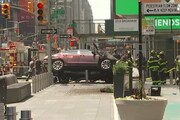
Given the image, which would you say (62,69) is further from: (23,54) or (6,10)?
(23,54)

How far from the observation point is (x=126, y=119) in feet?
31.6

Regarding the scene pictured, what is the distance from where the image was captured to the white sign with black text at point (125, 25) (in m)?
27.0

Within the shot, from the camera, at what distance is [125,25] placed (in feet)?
89.1

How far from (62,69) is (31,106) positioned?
1352cm

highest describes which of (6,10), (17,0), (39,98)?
(17,0)

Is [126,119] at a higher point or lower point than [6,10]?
lower

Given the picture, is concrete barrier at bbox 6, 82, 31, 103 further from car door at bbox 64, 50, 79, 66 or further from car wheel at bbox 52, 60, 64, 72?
car door at bbox 64, 50, 79, 66

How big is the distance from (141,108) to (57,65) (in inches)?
770

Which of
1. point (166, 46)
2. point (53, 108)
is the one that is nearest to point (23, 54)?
point (166, 46)

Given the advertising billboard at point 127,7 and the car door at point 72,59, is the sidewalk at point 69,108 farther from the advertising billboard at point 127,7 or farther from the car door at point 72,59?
the advertising billboard at point 127,7

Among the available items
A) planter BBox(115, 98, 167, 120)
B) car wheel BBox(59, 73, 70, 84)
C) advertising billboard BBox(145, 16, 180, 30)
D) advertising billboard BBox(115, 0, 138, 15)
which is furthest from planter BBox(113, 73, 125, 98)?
advertising billboard BBox(115, 0, 138, 15)

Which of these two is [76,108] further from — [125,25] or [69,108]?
[125,25]

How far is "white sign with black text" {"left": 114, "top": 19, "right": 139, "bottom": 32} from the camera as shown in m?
27.0

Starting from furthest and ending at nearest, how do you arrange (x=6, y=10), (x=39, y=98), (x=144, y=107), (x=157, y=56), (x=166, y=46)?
(x=166, y=46) → (x=6, y=10) → (x=157, y=56) → (x=39, y=98) → (x=144, y=107)
